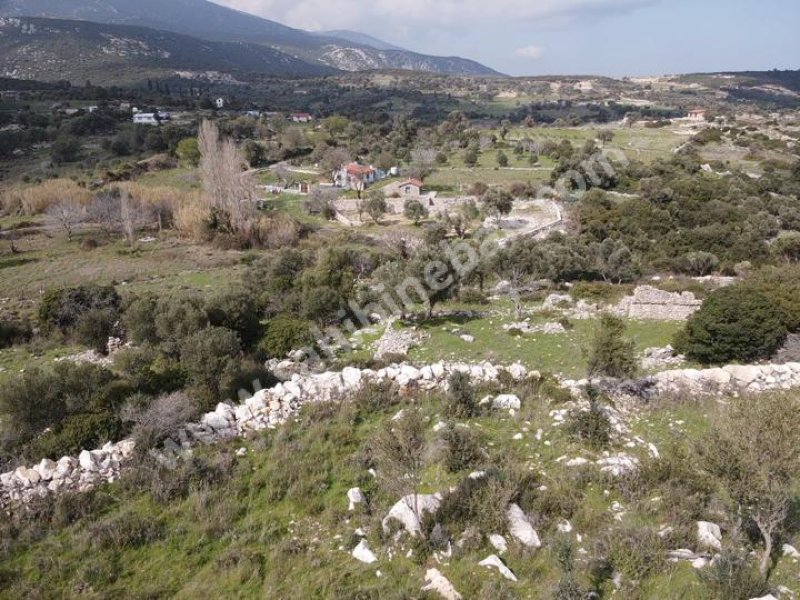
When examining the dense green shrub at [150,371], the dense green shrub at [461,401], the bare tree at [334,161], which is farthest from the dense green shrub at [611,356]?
the bare tree at [334,161]

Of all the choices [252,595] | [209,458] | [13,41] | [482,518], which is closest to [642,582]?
[482,518]

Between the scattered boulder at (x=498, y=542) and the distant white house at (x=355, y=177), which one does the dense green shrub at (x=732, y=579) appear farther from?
the distant white house at (x=355, y=177)

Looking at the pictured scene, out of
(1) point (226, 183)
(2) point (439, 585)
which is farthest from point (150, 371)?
(1) point (226, 183)

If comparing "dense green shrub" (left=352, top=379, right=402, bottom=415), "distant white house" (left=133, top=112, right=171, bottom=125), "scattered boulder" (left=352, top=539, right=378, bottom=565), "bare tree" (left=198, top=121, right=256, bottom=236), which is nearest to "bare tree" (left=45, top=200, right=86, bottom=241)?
"bare tree" (left=198, top=121, right=256, bottom=236)

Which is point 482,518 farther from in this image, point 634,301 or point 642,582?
point 634,301

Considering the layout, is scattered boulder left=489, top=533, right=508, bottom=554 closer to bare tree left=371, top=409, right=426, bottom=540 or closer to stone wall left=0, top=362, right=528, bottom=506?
bare tree left=371, top=409, right=426, bottom=540
